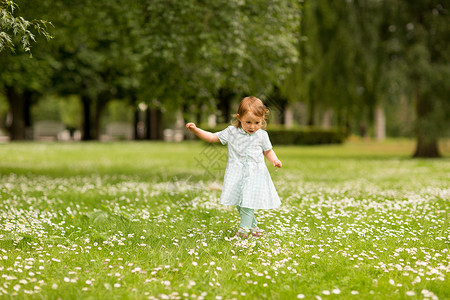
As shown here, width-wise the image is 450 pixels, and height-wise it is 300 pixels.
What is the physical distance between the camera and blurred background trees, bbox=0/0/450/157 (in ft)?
35.8

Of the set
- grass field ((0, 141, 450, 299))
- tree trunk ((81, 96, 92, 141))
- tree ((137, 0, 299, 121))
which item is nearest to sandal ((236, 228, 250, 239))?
grass field ((0, 141, 450, 299))

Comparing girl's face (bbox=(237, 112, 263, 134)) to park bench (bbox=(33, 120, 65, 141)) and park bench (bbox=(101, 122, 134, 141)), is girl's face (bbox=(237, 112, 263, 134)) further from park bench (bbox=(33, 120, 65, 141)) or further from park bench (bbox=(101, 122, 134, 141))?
park bench (bbox=(101, 122, 134, 141))

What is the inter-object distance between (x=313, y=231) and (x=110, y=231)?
8.59 ft

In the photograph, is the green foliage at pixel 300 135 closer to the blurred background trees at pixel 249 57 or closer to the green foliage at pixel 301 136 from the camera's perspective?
the green foliage at pixel 301 136

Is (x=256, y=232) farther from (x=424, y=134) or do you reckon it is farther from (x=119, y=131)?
(x=119, y=131)

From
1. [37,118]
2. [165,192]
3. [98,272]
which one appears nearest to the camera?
[98,272]

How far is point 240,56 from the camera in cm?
1093

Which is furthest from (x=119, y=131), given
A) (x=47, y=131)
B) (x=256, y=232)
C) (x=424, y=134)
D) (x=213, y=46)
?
(x=256, y=232)

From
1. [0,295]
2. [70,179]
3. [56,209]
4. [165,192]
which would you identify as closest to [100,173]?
[70,179]

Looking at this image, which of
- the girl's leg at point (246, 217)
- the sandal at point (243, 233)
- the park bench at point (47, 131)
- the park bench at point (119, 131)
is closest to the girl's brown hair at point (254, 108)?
the girl's leg at point (246, 217)

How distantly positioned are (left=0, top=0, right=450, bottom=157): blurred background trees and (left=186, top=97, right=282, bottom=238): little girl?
8.64 ft

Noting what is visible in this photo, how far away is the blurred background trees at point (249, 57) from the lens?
1090 centimetres

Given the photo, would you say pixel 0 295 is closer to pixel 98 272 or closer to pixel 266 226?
pixel 98 272

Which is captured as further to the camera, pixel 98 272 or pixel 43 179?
pixel 43 179
